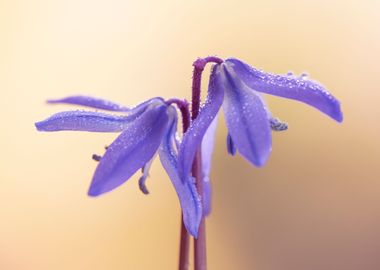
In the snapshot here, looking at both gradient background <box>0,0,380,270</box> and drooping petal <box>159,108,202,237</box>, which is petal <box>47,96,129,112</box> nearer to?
drooping petal <box>159,108,202,237</box>

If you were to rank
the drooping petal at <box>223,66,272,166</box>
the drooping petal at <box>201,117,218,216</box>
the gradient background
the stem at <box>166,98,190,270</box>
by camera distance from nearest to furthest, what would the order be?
1. the drooping petal at <box>223,66,272,166</box>
2. the stem at <box>166,98,190,270</box>
3. the drooping petal at <box>201,117,218,216</box>
4. the gradient background

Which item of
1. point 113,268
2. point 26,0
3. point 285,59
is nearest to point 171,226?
point 113,268

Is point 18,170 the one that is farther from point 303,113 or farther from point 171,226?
point 303,113

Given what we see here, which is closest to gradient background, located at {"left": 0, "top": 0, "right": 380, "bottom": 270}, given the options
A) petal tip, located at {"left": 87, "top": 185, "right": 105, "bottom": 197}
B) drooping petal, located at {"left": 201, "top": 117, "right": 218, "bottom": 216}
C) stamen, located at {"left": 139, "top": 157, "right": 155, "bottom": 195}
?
drooping petal, located at {"left": 201, "top": 117, "right": 218, "bottom": 216}

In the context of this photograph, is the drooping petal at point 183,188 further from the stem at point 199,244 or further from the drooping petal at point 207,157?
the drooping petal at point 207,157

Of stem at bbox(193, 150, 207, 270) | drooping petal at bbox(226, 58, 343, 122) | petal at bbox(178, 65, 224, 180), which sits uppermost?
drooping petal at bbox(226, 58, 343, 122)

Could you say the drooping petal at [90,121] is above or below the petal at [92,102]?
below

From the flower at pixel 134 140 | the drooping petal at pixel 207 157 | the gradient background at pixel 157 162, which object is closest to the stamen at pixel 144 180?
the flower at pixel 134 140

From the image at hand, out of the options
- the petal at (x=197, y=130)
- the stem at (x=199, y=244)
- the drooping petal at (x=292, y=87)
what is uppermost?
the drooping petal at (x=292, y=87)
